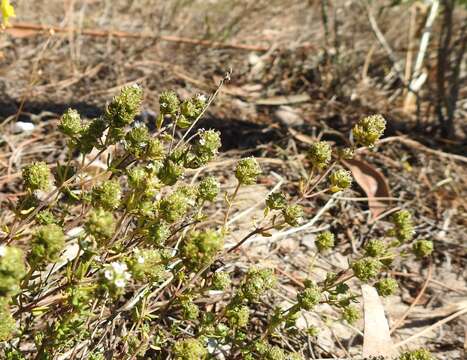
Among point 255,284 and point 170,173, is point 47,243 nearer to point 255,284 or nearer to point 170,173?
point 170,173

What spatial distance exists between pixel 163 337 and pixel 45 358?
33 centimetres

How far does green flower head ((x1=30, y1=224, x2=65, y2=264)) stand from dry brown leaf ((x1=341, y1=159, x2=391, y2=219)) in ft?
5.53

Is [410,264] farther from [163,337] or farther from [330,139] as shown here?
[163,337]

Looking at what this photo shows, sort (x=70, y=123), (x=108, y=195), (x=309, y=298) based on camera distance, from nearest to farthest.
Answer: (x=108, y=195), (x=70, y=123), (x=309, y=298)

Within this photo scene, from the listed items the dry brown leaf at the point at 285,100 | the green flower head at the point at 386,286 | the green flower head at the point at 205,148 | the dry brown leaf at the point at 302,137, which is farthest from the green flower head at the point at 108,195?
the dry brown leaf at the point at 285,100

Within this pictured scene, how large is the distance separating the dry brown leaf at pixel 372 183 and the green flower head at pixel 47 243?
5.53ft

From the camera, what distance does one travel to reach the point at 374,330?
1.81 meters

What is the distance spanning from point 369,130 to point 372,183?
1.24 meters

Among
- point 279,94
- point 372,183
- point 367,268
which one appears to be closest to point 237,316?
point 367,268

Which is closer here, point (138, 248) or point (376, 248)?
point (138, 248)

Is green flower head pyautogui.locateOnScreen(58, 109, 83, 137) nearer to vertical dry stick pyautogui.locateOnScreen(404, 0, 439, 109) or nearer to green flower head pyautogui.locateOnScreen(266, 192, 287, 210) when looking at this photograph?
green flower head pyautogui.locateOnScreen(266, 192, 287, 210)

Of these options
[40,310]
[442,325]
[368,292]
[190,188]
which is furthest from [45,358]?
[442,325]

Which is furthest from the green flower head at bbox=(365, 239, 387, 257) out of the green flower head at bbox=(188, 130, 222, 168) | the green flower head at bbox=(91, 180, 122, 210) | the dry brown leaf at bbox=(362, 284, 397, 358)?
the green flower head at bbox=(91, 180, 122, 210)

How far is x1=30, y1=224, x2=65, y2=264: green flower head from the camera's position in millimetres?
1135
